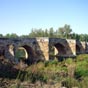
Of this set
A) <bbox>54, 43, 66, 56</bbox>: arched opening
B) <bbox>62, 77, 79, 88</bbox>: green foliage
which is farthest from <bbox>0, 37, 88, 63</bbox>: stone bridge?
<bbox>62, 77, 79, 88</bbox>: green foliage

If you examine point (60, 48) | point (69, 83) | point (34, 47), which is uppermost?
point (34, 47)

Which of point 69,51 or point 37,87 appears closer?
point 37,87

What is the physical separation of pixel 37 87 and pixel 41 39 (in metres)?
16.4

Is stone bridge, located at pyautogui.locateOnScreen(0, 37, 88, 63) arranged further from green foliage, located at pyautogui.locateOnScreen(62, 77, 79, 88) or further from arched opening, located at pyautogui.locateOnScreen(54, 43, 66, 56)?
A: green foliage, located at pyautogui.locateOnScreen(62, 77, 79, 88)

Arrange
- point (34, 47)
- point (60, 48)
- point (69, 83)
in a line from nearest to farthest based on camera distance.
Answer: point (69, 83) < point (34, 47) < point (60, 48)

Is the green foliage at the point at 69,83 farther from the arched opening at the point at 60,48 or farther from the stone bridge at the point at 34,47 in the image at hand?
the arched opening at the point at 60,48

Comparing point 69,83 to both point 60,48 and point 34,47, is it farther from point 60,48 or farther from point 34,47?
point 60,48

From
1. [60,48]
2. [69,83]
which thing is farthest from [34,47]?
[69,83]

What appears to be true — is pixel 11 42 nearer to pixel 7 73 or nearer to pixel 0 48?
pixel 0 48

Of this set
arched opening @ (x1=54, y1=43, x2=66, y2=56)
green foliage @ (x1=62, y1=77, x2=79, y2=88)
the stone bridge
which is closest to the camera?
green foliage @ (x1=62, y1=77, x2=79, y2=88)

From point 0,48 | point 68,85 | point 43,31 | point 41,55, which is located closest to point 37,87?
point 68,85

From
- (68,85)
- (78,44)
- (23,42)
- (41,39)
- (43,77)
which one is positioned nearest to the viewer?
(68,85)

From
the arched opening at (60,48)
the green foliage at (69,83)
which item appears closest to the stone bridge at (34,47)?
the arched opening at (60,48)

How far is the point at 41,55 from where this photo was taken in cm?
2630
